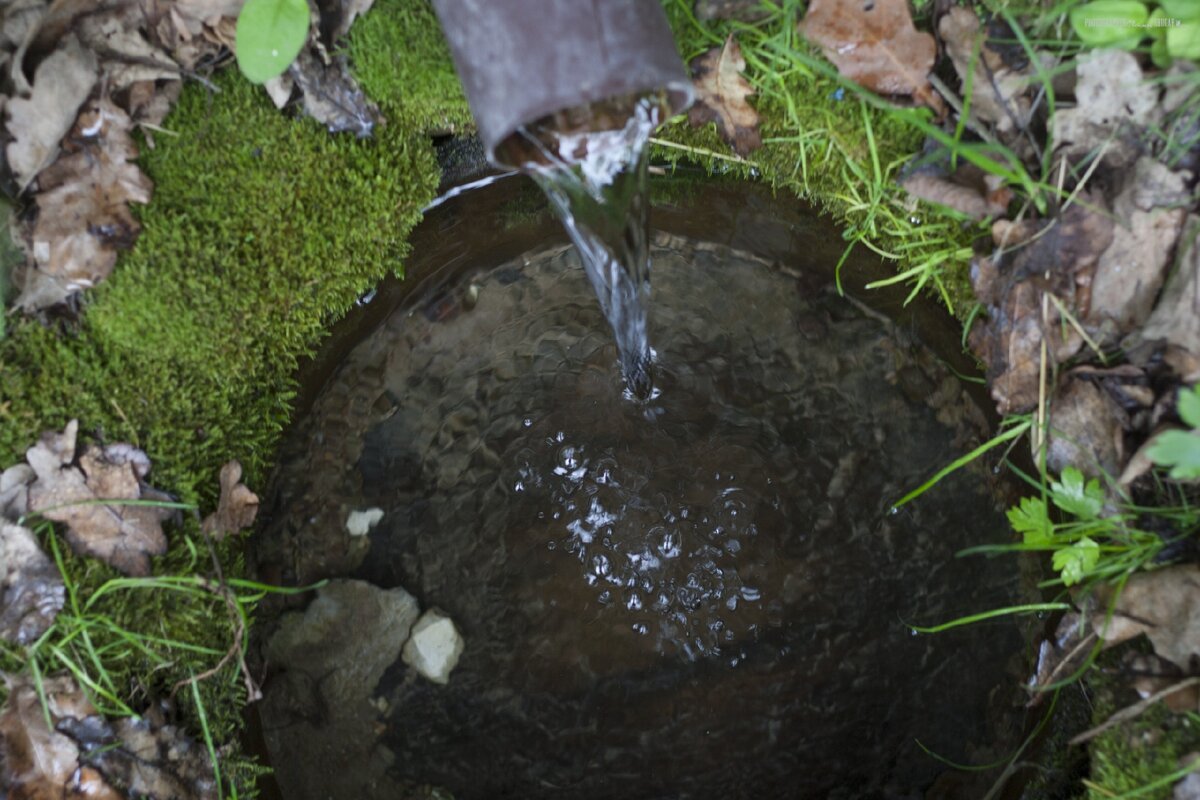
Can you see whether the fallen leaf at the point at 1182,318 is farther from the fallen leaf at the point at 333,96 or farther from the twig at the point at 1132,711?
the fallen leaf at the point at 333,96

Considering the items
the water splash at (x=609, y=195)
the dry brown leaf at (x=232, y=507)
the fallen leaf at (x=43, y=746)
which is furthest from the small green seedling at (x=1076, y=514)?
the fallen leaf at (x=43, y=746)

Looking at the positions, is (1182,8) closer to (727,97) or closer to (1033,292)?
(1033,292)

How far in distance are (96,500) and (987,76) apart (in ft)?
7.62

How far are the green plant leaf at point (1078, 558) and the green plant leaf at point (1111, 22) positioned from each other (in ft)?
3.67

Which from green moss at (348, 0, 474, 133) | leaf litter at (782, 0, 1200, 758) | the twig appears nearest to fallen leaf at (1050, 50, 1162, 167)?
leaf litter at (782, 0, 1200, 758)

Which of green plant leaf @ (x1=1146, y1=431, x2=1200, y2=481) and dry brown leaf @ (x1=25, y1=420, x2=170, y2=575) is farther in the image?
dry brown leaf @ (x1=25, y1=420, x2=170, y2=575)

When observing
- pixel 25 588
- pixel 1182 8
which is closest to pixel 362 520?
pixel 25 588

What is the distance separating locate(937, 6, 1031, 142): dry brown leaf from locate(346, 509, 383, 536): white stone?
6.26ft

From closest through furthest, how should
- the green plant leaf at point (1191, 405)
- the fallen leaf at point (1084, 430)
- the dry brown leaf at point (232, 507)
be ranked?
the green plant leaf at point (1191, 405), the fallen leaf at point (1084, 430), the dry brown leaf at point (232, 507)

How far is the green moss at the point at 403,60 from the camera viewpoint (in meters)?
2.25

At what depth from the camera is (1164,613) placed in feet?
6.35

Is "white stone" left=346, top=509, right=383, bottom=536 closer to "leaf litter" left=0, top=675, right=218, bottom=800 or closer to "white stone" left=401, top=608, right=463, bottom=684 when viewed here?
"white stone" left=401, top=608, right=463, bottom=684

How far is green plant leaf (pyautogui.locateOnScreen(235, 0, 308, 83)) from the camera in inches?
79.2

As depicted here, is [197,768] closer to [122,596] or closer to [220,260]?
[122,596]
